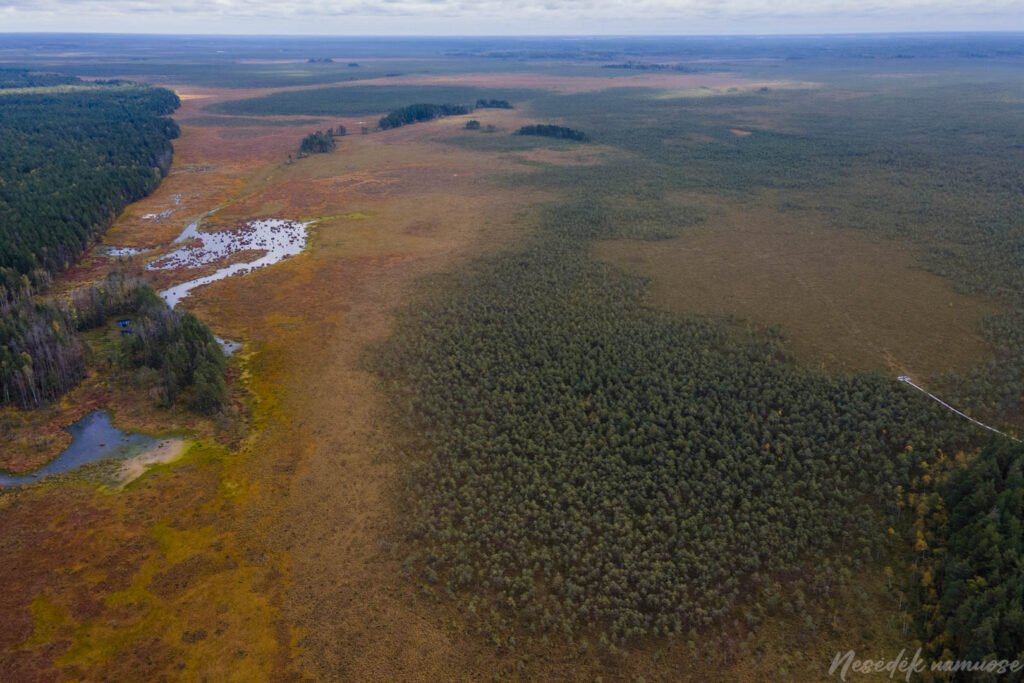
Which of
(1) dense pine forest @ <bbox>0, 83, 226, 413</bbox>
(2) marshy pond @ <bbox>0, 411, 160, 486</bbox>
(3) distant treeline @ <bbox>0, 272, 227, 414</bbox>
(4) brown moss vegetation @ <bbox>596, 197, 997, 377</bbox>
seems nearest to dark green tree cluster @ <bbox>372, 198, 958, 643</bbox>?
(4) brown moss vegetation @ <bbox>596, 197, 997, 377</bbox>

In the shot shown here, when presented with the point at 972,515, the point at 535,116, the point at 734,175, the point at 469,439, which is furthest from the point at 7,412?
the point at 535,116

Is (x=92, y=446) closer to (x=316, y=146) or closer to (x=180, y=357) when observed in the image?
(x=180, y=357)

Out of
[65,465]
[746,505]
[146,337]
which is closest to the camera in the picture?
[746,505]

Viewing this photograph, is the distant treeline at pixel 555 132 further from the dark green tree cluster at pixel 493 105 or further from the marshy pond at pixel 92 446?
the marshy pond at pixel 92 446

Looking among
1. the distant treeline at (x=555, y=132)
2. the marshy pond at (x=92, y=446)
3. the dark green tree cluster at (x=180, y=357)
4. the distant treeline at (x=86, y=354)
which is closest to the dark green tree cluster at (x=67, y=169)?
the distant treeline at (x=86, y=354)

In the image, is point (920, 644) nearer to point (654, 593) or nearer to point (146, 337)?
point (654, 593)

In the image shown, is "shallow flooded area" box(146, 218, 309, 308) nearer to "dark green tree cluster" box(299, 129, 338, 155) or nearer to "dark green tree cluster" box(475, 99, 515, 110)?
"dark green tree cluster" box(299, 129, 338, 155)
